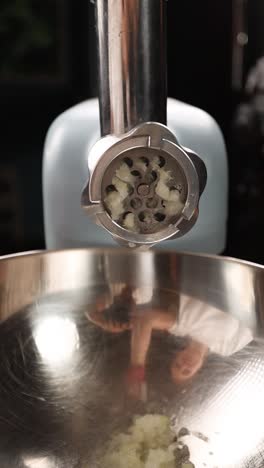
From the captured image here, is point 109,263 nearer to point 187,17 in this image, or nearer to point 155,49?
point 155,49

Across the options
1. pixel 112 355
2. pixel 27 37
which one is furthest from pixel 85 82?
pixel 112 355

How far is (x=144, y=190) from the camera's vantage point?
0.39 meters

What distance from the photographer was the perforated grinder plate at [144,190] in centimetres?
39

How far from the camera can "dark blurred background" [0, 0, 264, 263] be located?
86cm

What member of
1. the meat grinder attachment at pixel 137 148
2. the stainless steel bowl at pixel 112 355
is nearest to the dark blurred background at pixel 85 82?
the stainless steel bowl at pixel 112 355

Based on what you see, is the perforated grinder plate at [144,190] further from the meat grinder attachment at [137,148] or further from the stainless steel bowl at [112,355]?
the stainless steel bowl at [112,355]

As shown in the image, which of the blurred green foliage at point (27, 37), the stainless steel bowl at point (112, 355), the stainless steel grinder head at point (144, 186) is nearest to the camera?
the stainless steel grinder head at point (144, 186)

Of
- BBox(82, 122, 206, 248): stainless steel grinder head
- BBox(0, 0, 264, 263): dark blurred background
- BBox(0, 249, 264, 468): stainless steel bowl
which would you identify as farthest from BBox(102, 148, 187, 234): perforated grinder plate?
BBox(0, 0, 264, 263): dark blurred background

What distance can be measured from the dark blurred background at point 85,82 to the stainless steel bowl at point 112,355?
0.83ft

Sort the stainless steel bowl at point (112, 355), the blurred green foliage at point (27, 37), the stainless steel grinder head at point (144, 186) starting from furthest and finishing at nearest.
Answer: the blurred green foliage at point (27, 37) < the stainless steel bowl at point (112, 355) < the stainless steel grinder head at point (144, 186)

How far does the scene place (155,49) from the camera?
0.42m

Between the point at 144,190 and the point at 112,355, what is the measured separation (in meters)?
0.20

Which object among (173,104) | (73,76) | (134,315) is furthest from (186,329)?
(73,76)

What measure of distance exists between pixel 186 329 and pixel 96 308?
0.09 m
